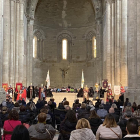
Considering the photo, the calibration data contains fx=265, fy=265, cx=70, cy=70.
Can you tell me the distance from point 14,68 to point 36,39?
14612 mm

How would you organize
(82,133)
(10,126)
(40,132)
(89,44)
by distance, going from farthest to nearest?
(89,44)
(10,126)
(40,132)
(82,133)

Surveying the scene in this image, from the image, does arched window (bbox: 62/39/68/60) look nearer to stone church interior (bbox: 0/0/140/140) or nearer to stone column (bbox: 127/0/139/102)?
stone church interior (bbox: 0/0/140/140)

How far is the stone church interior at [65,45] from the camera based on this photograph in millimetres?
25750

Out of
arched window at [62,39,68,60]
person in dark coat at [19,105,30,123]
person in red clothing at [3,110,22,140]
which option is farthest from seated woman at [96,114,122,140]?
arched window at [62,39,68,60]

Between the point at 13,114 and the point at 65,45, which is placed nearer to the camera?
the point at 13,114

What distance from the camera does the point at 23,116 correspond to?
744cm

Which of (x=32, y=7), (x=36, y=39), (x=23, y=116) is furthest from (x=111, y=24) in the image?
(x=23, y=116)

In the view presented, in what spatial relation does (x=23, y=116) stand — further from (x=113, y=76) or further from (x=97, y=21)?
(x=97, y=21)

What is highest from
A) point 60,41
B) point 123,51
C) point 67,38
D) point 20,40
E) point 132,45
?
point 67,38

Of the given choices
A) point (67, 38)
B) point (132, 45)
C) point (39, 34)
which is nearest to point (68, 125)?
point (132, 45)

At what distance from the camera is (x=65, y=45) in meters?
43.8

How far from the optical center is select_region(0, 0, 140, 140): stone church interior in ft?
84.5

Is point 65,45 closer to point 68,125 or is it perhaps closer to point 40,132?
point 68,125

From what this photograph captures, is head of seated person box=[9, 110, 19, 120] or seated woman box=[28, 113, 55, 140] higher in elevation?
head of seated person box=[9, 110, 19, 120]
